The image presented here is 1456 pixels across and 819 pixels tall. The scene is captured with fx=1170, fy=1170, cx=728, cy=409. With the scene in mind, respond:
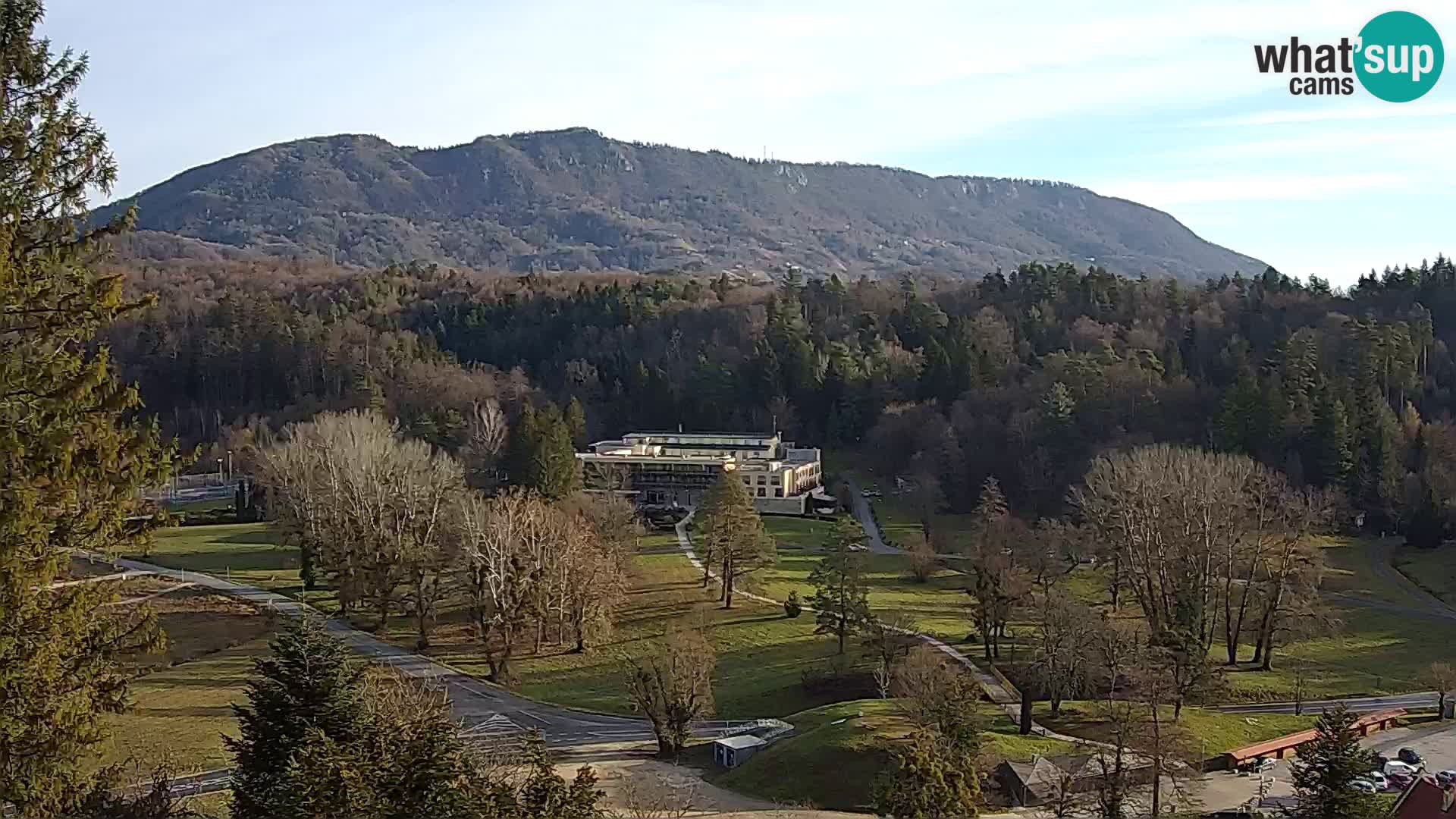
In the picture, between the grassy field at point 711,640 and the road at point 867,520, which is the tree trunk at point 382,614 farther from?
the road at point 867,520

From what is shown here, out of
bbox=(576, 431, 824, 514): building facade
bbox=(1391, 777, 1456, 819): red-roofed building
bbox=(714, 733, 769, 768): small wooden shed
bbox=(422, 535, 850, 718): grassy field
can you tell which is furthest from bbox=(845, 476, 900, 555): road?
bbox=(1391, 777, 1456, 819): red-roofed building

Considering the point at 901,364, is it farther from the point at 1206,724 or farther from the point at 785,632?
the point at 1206,724

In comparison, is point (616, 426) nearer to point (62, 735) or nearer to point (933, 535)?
point (933, 535)

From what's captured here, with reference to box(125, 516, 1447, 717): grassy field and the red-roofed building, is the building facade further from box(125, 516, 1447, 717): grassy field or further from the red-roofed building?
the red-roofed building

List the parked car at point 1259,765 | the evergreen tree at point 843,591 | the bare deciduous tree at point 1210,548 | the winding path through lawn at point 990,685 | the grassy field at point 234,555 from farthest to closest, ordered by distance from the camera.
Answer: the grassy field at point 234,555, the evergreen tree at point 843,591, the bare deciduous tree at point 1210,548, the winding path through lawn at point 990,685, the parked car at point 1259,765

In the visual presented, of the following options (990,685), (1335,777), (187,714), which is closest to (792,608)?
(990,685)

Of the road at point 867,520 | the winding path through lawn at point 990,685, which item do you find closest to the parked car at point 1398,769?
the winding path through lawn at point 990,685
